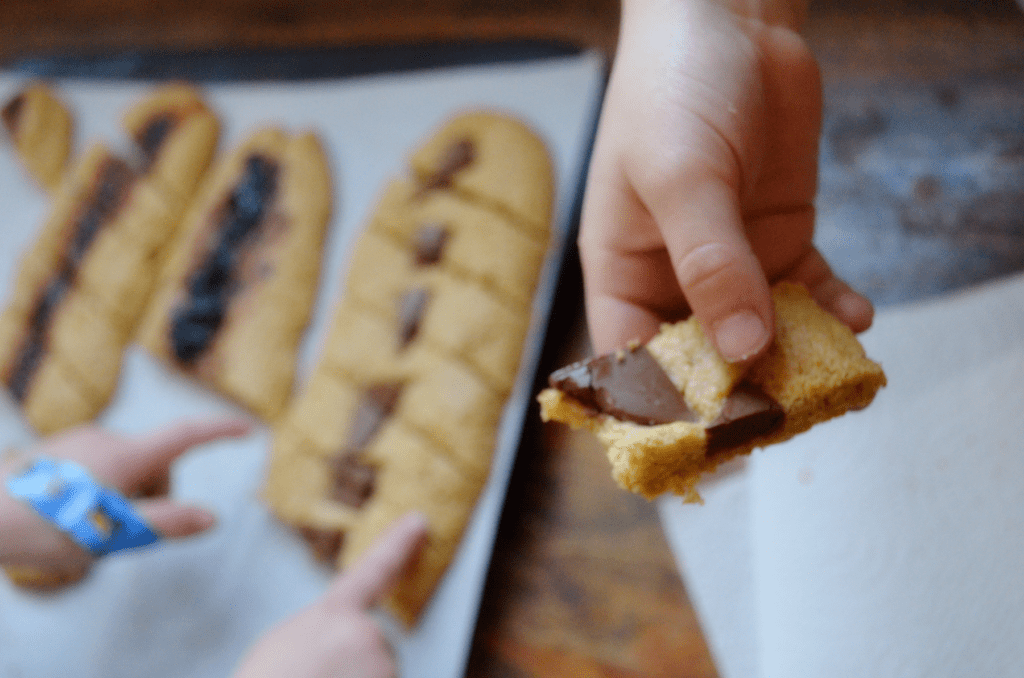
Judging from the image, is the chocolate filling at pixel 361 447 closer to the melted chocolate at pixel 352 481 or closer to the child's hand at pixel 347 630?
the melted chocolate at pixel 352 481

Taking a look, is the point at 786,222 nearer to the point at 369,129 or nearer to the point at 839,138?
the point at 839,138

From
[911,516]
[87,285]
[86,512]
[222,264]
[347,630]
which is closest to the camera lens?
[911,516]

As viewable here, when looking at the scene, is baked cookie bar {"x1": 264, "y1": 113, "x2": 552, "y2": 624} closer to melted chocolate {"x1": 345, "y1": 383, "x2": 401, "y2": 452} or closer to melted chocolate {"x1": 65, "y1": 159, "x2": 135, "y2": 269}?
melted chocolate {"x1": 345, "y1": 383, "x2": 401, "y2": 452}

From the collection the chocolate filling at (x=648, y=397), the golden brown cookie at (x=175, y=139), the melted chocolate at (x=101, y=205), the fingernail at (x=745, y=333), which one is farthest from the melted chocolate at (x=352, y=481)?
the melted chocolate at (x=101, y=205)

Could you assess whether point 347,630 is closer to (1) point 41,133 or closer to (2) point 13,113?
(1) point 41,133

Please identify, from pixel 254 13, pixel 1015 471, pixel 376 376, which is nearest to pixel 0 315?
pixel 254 13

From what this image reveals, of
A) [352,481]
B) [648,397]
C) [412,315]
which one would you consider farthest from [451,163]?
[648,397]

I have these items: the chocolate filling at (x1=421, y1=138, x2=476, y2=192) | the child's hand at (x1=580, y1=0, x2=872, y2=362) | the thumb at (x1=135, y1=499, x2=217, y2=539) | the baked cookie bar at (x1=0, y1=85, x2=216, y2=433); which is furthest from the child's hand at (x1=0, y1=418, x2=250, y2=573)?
the child's hand at (x1=580, y1=0, x2=872, y2=362)
